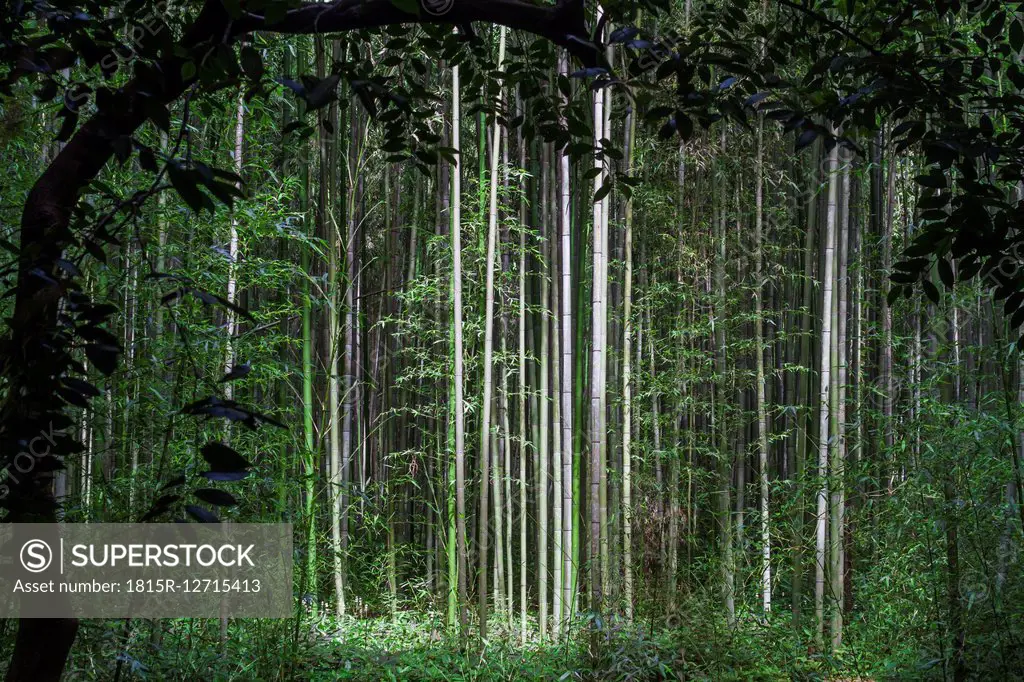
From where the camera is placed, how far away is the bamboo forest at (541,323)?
1374mm

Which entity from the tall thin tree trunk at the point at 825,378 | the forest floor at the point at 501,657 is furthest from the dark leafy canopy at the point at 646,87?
the tall thin tree trunk at the point at 825,378

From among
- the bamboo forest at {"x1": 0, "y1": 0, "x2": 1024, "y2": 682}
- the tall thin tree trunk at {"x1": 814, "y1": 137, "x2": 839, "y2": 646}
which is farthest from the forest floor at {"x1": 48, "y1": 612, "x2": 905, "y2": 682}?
the tall thin tree trunk at {"x1": 814, "y1": 137, "x2": 839, "y2": 646}

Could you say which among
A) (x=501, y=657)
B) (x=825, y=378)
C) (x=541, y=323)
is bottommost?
(x=501, y=657)

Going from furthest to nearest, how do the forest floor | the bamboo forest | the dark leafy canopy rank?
the forest floor
the bamboo forest
the dark leafy canopy

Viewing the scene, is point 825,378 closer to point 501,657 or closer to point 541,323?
point 541,323

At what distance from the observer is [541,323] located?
4.98 metres

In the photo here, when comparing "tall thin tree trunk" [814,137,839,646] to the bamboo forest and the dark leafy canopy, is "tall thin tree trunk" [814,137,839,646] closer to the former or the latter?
the bamboo forest

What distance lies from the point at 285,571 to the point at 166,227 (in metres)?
1.47

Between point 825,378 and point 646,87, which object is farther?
point 825,378

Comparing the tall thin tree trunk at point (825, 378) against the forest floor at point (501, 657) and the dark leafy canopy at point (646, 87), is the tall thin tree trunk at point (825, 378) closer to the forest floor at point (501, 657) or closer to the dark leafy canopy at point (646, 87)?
the forest floor at point (501, 657)

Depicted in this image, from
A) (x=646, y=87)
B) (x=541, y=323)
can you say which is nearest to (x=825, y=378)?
(x=541, y=323)

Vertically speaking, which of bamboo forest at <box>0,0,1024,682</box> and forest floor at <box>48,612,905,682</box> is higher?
bamboo forest at <box>0,0,1024,682</box>

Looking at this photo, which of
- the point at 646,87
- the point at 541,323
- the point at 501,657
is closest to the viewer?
the point at 646,87

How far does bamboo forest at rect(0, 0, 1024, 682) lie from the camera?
1.37 metres
